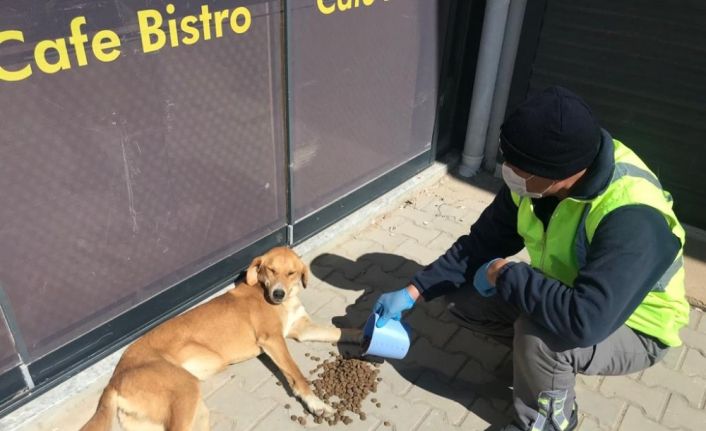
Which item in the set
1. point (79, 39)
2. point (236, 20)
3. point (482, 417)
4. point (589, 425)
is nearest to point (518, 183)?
point (482, 417)

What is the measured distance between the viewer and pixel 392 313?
306 cm

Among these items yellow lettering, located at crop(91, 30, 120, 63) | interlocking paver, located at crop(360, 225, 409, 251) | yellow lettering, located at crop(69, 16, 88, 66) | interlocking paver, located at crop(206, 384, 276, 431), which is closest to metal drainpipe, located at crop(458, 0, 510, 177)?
interlocking paver, located at crop(360, 225, 409, 251)

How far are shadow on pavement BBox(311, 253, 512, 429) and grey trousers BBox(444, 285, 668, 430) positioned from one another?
36 centimetres

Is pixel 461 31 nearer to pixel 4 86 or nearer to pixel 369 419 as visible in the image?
pixel 369 419

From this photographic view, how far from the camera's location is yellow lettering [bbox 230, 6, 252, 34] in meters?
3.13

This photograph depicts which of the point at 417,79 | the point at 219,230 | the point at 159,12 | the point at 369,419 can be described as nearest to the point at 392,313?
the point at 369,419

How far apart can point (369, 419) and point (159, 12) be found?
→ 236 cm

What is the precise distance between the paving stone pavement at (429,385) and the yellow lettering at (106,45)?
1.77m

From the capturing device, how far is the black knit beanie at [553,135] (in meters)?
2.21

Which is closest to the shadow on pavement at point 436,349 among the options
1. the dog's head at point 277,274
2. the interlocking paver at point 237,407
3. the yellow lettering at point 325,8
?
the dog's head at point 277,274

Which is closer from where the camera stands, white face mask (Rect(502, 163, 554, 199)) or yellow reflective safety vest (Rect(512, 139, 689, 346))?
yellow reflective safety vest (Rect(512, 139, 689, 346))

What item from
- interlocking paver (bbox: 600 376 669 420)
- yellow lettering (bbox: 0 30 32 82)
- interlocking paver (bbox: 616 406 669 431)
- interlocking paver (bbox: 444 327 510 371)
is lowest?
interlocking paver (bbox: 444 327 510 371)

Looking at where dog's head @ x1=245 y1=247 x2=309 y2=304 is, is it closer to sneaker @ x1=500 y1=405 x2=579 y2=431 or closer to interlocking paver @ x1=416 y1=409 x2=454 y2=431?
interlocking paver @ x1=416 y1=409 x2=454 y2=431

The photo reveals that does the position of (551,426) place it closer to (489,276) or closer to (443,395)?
(443,395)
